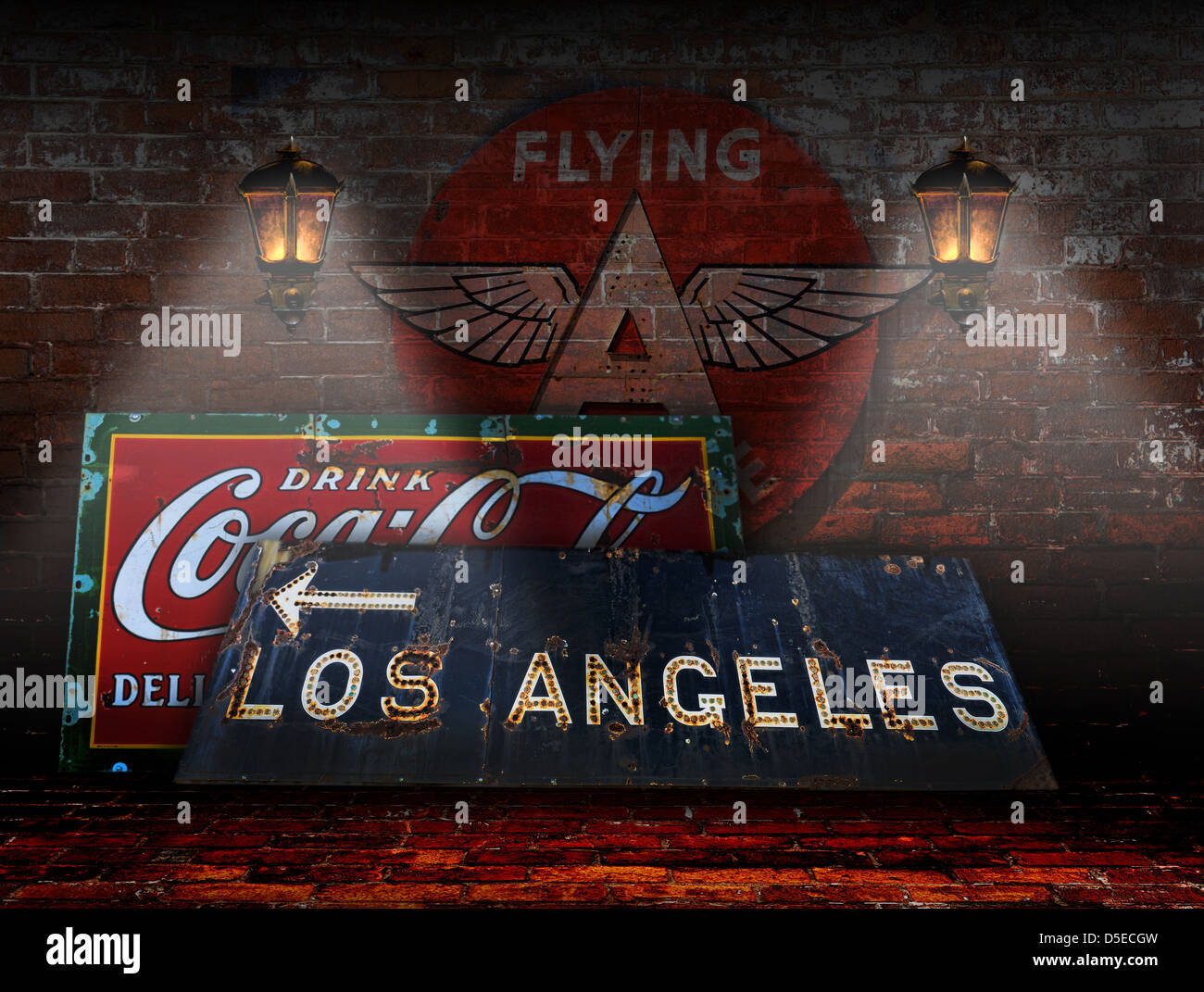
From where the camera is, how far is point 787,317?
331cm

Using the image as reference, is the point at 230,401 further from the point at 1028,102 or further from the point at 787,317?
the point at 1028,102

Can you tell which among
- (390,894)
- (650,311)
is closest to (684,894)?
(390,894)

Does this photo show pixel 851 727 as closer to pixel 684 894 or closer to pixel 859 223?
pixel 684 894

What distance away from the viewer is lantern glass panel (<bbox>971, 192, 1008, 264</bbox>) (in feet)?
10.2

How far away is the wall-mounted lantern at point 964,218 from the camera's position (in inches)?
122

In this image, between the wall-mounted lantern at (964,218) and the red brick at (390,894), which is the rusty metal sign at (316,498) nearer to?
the wall-mounted lantern at (964,218)

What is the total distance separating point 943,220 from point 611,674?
1.97 metres

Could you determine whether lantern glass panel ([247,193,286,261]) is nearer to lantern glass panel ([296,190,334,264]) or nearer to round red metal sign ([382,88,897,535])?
lantern glass panel ([296,190,334,264])

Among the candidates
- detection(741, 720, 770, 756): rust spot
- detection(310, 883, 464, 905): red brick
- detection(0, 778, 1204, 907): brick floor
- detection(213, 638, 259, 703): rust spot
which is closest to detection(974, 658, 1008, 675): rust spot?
detection(0, 778, 1204, 907): brick floor

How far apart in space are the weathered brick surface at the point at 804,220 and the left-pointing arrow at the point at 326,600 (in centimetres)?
75

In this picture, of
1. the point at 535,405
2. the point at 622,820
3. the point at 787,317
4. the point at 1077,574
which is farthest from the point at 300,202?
the point at 1077,574

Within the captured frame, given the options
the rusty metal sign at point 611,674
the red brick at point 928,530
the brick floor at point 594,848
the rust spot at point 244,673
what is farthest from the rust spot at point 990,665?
the rust spot at point 244,673

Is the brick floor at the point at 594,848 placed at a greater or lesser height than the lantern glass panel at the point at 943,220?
lesser

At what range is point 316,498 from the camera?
124 inches
